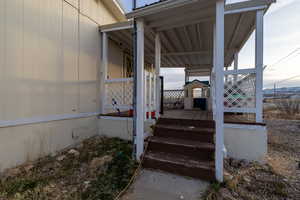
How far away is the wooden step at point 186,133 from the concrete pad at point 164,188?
32.8 inches

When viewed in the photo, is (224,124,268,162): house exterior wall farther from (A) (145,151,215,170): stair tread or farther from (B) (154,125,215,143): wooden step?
(A) (145,151,215,170): stair tread

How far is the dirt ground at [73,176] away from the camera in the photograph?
6.32ft

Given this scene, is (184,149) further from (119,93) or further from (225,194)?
(119,93)

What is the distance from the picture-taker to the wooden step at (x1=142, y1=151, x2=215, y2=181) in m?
2.17

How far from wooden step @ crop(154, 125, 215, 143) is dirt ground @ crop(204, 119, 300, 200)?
0.63 metres

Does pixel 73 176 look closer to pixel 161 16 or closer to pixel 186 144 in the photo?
pixel 186 144

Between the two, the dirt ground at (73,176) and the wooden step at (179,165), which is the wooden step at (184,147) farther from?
the dirt ground at (73,176)

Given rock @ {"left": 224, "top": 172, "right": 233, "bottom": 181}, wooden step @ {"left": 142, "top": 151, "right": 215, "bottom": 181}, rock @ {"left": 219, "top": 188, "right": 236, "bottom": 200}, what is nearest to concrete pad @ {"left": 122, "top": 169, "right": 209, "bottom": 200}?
wooden step @ {"left": 142, "top": 151, "right": 215, "bottom": 181}

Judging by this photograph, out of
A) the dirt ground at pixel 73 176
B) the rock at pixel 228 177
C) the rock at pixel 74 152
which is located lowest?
the dirt ground at pixel 73 176

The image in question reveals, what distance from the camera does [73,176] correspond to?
2.37 meters

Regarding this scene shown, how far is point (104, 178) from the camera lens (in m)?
2.28

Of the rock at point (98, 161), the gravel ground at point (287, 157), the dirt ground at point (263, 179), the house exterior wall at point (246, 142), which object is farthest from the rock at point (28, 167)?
the gravel ground at point (287, 157)

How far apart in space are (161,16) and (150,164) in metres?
2.90

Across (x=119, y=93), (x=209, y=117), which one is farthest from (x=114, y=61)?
(x=209, y=117)
